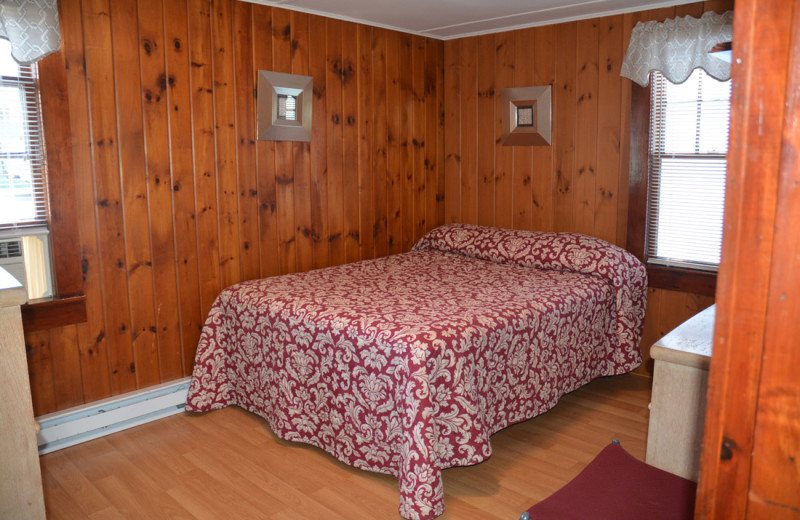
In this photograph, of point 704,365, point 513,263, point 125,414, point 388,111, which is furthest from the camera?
point 388,111

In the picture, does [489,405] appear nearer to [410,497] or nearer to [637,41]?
[410,497]

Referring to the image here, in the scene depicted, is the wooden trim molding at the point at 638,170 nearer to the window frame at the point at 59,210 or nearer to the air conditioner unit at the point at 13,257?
the window frame at the point at 59,210

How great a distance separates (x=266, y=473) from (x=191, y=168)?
1526 mm

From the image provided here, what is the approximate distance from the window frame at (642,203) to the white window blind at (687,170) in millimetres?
34

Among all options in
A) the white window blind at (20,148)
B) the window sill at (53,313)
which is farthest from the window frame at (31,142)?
the window sill at (53,313)

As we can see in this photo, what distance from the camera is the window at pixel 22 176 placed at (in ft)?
8.39

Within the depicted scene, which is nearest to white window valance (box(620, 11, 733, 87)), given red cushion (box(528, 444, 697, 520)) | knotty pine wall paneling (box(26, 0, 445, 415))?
knotty pine wall paneling (box(26, 0, 445, 415))

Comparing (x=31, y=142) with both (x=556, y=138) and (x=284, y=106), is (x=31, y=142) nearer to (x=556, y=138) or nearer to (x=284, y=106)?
(x=284, y=106)

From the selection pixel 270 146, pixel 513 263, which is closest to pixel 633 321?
pixel 513 263

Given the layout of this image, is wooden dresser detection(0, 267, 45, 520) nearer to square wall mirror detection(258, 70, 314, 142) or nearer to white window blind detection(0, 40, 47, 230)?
white window blind detection(0, 40, 47, 230)

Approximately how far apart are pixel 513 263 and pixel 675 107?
1.19 metres

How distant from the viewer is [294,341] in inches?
105

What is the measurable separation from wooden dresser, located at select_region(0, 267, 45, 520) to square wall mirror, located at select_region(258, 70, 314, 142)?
2005mm

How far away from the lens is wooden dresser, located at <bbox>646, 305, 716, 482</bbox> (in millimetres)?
1479
